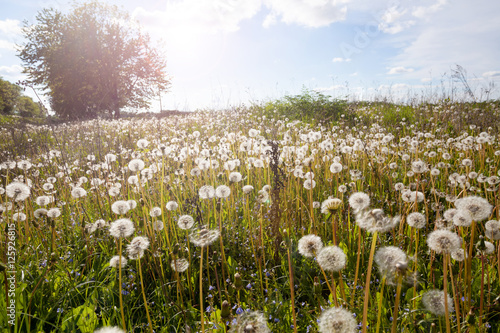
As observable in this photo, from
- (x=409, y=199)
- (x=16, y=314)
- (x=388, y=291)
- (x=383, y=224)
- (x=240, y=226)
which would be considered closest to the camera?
(x=383, y=224)

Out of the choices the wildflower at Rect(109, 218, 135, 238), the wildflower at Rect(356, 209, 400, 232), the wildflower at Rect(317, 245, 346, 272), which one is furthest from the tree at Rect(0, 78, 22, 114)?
the wildflower at Rect(356, 209, 400, 232)

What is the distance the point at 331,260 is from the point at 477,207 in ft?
2.32

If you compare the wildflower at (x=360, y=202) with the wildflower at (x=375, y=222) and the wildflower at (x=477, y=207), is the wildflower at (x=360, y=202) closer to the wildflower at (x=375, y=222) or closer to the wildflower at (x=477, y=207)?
the wildflower at (x=375, y=222)

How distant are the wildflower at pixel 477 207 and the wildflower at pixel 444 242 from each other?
173 mm

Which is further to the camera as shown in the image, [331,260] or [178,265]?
[178,265]

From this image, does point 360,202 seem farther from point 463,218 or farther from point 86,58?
point 86,58

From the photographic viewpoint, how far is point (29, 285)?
1.93m

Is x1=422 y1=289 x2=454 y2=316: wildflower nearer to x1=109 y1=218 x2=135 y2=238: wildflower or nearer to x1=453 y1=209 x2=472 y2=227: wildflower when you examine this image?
x1=453 y1=209 x2=472 y2=227: wildflower

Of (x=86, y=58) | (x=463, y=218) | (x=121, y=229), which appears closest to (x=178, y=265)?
(x=121, y=229)

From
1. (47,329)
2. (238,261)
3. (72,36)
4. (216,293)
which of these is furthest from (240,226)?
(72,36)

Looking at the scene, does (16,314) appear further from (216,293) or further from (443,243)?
(443,243)

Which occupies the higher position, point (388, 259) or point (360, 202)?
point (360, 202)

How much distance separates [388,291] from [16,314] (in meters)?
2.17

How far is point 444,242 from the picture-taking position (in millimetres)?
1107
